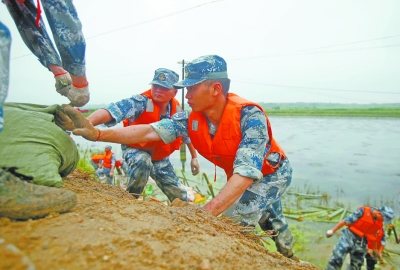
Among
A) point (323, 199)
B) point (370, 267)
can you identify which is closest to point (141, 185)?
point (370, 267)

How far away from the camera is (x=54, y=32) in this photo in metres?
2.02

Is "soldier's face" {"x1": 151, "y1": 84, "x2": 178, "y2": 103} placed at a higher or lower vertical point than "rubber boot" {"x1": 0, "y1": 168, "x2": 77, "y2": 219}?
higher

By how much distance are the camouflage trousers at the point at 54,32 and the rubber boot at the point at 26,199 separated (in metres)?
1.07

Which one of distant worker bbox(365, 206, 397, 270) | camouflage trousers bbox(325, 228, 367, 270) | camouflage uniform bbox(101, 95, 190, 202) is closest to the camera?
camouflage uniform bbox(101, 95, 190, 202)

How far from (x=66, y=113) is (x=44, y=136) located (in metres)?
0.35

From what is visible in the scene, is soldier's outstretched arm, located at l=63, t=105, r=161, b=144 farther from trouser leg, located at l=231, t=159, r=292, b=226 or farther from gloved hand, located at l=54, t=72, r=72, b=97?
trouser leg, located at l=231, t=159, r=292, b=226

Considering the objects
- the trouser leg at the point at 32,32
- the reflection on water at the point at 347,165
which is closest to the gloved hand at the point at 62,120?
the trouser leg at the point at 32,32

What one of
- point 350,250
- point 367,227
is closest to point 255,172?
point 367,227

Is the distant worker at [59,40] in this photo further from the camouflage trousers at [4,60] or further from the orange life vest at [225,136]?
the orange life vest at [225,136]

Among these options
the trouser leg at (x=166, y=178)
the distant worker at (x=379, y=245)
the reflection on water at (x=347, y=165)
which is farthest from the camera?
the reflection on water at (x=347, y=165)

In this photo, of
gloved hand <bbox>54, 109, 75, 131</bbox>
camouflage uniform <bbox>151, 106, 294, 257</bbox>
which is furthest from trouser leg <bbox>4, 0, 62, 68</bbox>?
camouflage uniform <bbox>151, 106, 294, 257</bbox>

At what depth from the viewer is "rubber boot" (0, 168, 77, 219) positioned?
119 centimetres

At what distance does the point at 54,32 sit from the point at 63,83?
0.43m

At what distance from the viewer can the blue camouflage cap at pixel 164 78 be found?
3660 millimetres
